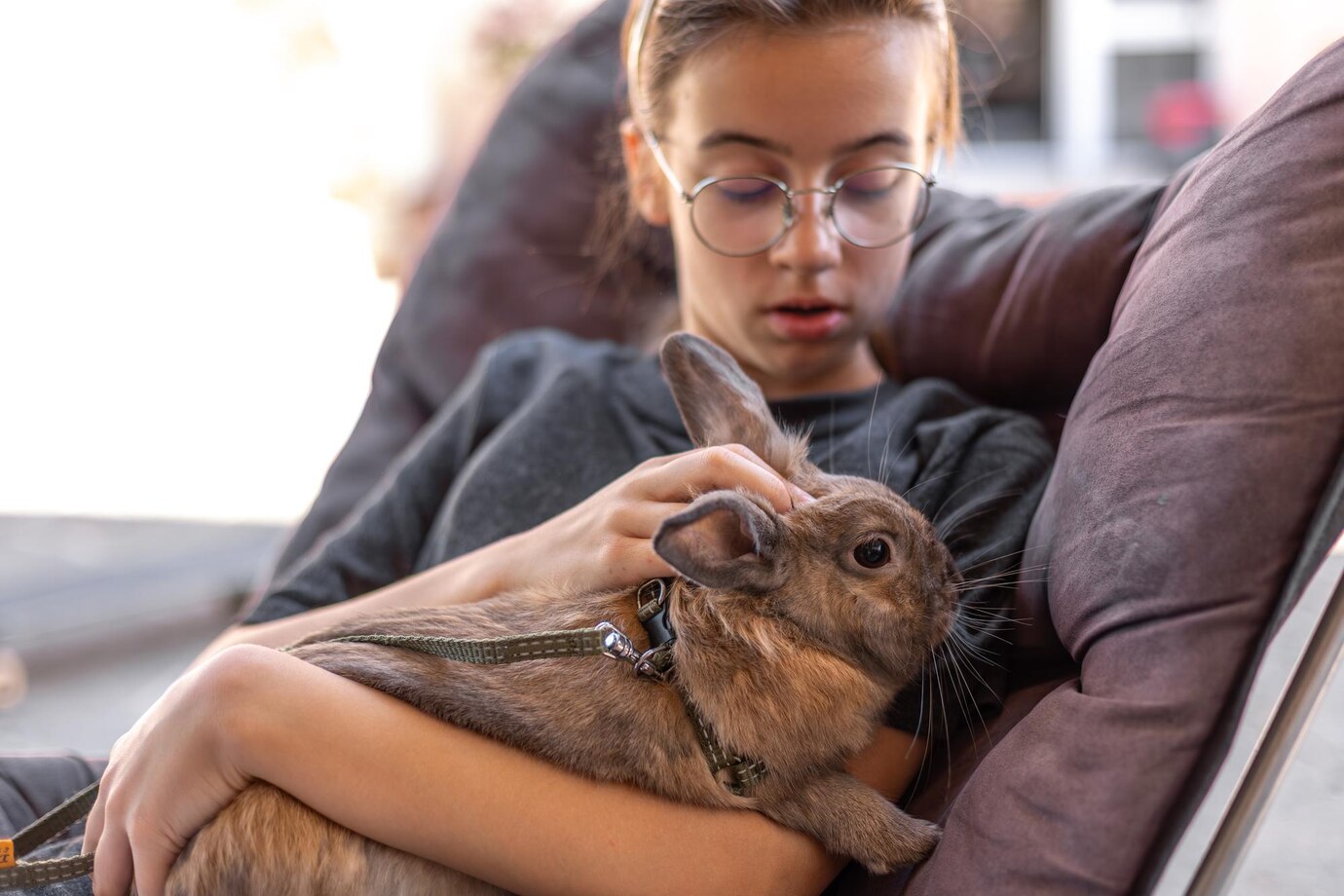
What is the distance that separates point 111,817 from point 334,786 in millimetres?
270

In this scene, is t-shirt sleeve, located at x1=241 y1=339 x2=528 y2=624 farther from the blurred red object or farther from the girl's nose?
the blurred red object

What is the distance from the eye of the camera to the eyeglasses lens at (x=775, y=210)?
1568 mm

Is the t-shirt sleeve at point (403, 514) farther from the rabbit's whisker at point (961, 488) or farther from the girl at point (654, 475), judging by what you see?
the rabbit's whisker at point (961, 488)

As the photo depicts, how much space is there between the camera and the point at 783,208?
Result: 5.14ft

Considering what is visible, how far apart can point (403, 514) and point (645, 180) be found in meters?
0.68

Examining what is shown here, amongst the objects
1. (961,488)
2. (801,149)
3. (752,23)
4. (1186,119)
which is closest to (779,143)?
(801,149)

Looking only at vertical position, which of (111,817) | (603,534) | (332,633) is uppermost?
(603,534)

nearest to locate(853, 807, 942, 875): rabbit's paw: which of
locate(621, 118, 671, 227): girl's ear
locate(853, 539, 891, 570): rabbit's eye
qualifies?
locate(853, 539, 891, 570): rabbit's eye

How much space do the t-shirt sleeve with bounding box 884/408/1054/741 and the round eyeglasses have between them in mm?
289

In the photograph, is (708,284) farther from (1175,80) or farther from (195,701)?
(1175,80)

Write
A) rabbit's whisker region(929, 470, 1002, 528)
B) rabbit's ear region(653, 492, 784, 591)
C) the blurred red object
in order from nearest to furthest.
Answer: rabbit's ear region(653, 492, 784, 591)
rabbit's whisker region(929, 470, 1002, 528)
the blurred red object

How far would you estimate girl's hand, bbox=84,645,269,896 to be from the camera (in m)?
1.15

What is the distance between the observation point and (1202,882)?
39.6 inches

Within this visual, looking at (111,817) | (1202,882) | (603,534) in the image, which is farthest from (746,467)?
(111,817)
